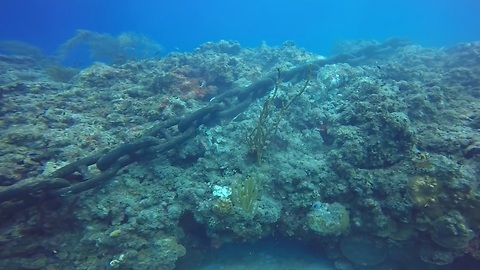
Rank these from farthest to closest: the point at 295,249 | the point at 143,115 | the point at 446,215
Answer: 1. the point at 143,115
2. the point at 295,249
3. the point at 446,215

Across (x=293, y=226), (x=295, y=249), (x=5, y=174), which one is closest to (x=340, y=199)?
(x=293, y=226)

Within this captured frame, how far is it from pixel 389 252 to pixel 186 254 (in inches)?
122

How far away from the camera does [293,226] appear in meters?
4.26

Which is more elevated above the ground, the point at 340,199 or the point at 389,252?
the point at 340,199

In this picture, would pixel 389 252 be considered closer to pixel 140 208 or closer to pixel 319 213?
pixel 319 213

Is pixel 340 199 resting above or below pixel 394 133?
below

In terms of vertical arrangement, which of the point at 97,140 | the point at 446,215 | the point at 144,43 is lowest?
the point at 446,215

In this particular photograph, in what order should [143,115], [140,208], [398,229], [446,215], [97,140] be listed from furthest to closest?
[143,115], [97,140], [140,208], [398,229], [446,215]

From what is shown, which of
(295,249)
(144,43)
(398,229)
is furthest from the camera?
(144,43)

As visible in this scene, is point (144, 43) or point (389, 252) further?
point (144, 43)

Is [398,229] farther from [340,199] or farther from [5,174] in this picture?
[5,174]

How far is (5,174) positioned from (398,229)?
19.5 ft

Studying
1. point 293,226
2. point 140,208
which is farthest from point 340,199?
point 140,208

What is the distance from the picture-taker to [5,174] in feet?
14.4
